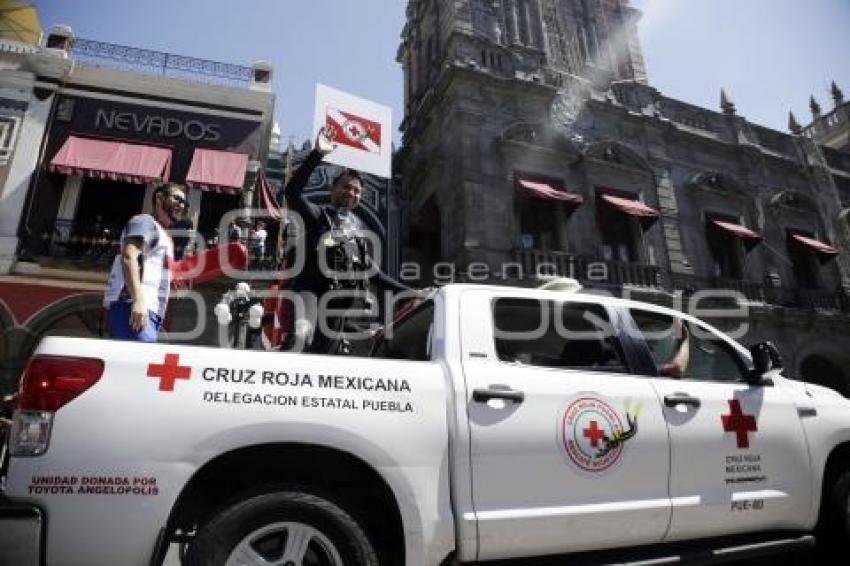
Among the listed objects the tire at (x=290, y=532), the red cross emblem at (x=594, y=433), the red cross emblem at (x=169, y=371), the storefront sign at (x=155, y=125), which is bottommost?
the tire at (x=290, y=532)

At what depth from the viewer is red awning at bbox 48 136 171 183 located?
11.2 meters

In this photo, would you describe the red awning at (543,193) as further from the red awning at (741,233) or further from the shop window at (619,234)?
the red awning at (741,233)

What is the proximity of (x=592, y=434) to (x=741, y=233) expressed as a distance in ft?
48.8

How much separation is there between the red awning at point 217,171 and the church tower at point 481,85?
5085 mm

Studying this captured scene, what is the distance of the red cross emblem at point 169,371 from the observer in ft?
7.18

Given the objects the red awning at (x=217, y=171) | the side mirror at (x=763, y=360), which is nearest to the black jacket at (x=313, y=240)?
the side mirror at (x=763, y=360)

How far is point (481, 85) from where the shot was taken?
46.4 feet

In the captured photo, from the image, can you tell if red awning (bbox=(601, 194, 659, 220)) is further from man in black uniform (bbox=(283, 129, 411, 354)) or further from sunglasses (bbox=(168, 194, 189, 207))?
sunglasses (bbox=(168, 194, 189, 207))

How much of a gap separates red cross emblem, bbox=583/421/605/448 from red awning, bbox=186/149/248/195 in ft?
35.8

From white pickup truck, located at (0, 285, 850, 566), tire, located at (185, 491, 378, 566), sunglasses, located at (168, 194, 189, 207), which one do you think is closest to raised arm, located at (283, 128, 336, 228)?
sunglasses, located at (168, 194, 189, 207)

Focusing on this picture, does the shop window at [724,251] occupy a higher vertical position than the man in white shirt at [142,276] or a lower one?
higher

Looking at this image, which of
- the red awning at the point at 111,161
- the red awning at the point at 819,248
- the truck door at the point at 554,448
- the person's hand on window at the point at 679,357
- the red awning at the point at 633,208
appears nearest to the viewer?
the truck door at the point at 554,448

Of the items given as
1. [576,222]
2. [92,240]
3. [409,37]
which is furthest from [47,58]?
[576,222]

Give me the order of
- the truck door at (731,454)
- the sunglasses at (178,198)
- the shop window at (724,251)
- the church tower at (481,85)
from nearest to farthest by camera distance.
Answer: the truck door at (731,454), the sunglasses at (178,198), the church tower at (481,85), the shop window at (724,251)
